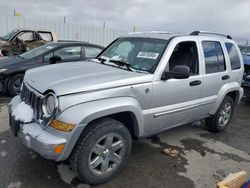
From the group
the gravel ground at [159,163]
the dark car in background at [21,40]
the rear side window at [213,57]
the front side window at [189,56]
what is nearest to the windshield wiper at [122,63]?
the front side window at [189,56]

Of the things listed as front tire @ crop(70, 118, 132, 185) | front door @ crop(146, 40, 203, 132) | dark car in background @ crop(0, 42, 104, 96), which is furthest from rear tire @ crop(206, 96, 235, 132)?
dark car in background @ crop(0, 42, 104, 96)

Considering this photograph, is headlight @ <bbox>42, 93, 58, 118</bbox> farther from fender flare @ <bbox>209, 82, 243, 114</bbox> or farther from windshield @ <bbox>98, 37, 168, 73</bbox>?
fender flare @ <bbox>209, 82, 243, 114</bbox>

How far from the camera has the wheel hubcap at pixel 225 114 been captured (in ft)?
16.5

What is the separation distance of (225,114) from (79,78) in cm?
332

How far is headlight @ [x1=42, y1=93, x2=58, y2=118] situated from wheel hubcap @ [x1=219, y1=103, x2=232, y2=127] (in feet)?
11.3

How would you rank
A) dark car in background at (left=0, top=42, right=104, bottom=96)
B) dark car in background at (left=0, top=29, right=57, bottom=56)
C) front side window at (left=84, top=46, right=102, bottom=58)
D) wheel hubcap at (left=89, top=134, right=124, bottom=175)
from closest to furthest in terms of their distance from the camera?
wheel hubcap at (left=89, top=134, right=124, bottom=175)
dark car in background at (left=0, top=42, right=104, bottom=96)
front side window at (left=84, top=46, right=102, bottom=58)
dark car in background at (left=0, top=29, right=57, bottom=56)

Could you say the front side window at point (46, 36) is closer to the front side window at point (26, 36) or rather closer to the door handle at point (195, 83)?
the front side window at point (26, 36)

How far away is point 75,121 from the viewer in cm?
264

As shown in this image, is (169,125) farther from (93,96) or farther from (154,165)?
(93,96)

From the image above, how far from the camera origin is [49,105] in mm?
2797

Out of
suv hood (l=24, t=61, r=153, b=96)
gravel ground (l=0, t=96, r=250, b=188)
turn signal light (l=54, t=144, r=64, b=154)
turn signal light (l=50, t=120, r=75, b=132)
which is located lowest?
gravel ground (l=0, t=96, r=250, b=188)

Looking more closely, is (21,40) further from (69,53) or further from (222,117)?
(222,117)

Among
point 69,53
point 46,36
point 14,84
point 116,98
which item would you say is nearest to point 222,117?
point 116,98

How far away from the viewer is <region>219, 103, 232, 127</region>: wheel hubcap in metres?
5.02
